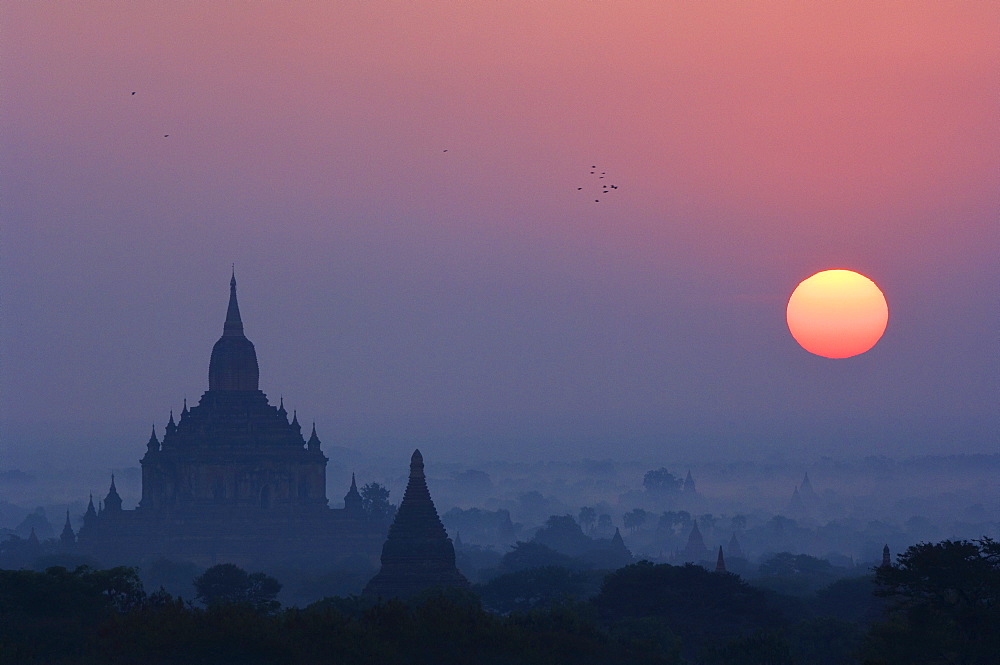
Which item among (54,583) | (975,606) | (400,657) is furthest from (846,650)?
(54,583)

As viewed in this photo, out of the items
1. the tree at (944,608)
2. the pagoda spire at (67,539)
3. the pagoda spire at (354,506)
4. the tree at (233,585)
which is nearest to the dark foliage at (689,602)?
the tree at (233,585)

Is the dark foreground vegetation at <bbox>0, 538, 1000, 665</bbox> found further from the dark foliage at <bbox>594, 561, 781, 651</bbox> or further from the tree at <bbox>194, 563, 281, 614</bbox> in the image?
the tree at <bbox>194, 563, 281, 614</bbox>

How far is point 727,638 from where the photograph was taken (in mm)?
92562

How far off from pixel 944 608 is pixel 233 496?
116104 mm

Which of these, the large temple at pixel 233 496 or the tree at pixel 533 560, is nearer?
the large temple at pixel 233 496

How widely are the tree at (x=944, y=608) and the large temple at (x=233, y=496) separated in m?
109

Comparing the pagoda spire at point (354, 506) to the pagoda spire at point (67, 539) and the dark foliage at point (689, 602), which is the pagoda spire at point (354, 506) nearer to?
the pagoda spire at point (67, 539)

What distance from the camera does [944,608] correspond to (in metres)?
68.1

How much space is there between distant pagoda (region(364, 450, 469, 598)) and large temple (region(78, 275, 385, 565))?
5203 cm

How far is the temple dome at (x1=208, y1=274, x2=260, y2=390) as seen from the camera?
586ft

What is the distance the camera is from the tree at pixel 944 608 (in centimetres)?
6445

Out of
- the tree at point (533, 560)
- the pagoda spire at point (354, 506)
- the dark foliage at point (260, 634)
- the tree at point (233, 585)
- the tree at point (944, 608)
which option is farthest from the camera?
the tree at point (533, 560)

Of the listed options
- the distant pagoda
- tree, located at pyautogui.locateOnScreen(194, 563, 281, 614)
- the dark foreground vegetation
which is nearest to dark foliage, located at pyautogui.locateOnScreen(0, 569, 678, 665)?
the dark foreground vegetation

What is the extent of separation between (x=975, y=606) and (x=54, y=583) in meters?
33.3
